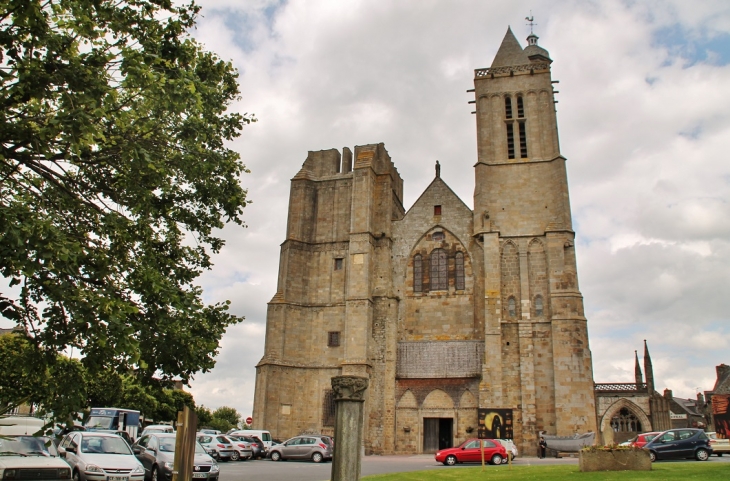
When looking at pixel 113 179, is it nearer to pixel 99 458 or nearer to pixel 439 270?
pixel 99 458

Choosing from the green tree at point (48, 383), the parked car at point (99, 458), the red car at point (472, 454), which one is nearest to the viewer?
the green tree at point (48, 383)

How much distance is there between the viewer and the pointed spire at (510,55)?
38.9 meters

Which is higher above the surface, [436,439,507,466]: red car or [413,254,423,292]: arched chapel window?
[413,254,423,292]: arched chapel window

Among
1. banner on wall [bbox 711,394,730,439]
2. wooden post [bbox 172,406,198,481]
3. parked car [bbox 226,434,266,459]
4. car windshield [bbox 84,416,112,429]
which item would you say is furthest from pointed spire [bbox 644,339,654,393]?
wooden post [bbox 172,406,198,481]

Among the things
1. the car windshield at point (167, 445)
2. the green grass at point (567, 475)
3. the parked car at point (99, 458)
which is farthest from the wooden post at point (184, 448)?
the car windshield at point (167, 445)

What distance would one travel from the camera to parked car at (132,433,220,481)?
1522 centimetres

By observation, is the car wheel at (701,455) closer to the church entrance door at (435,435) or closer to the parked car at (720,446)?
the parked car at (720,446)

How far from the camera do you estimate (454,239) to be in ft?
117

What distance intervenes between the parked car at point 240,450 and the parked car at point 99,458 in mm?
11330

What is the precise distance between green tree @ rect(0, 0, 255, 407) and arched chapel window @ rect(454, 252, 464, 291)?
2306 centimetres

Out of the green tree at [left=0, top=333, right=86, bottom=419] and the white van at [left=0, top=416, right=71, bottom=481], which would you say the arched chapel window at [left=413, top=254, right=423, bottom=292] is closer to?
the white van at [left=0, top=416, right=71, bottom=481]

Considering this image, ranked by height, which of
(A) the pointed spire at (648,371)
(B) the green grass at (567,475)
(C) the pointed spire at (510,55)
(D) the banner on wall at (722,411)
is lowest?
(B) the green grass at (567,475)

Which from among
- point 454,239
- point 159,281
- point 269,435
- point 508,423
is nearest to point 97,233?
point 159,281

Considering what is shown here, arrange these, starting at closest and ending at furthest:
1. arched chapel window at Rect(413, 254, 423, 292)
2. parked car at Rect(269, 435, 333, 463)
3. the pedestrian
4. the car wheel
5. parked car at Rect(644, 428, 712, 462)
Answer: parked car at Rect(644, 428, 712, 462)
the car wheel
parked car at Rect(269, 435, 333, 463)
the pedestrian
arched chapel window at Rect(413, 254, 423, 292)
